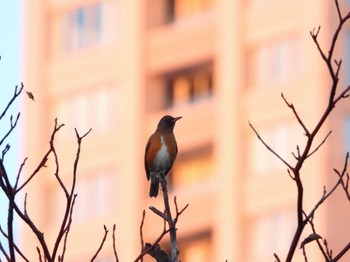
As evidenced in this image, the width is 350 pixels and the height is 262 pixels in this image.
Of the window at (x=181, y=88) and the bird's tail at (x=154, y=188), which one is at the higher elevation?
the window at (x=181, y=88)

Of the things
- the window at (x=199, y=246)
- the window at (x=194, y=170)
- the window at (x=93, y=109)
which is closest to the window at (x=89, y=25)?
the window at (x=93, y=109)

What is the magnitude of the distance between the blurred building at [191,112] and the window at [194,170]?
79 mm

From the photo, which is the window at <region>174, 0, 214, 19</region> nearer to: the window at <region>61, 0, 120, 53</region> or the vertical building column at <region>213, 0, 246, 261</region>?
the vertical building column at <region>213, 0, 246, 261</region>

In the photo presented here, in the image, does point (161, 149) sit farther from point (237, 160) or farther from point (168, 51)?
point (168, 51)

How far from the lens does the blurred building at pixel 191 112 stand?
47938 mm

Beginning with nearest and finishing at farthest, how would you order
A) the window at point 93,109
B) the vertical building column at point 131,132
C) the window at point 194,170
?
the window at point 194,170 < the vertical building column at point 131,132 < the window at point 93,109

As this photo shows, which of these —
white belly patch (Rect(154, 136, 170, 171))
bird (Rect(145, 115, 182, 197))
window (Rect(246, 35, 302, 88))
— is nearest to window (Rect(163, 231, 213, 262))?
window (Rect(246, 35, 302, 88))

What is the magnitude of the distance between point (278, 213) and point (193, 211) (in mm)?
3836

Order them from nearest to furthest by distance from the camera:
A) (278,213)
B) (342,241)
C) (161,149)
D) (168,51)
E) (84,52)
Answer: (161,149), (342,241), (278,213), (168,51), (84,52)

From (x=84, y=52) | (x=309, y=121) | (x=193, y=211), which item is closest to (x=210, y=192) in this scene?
(x=193, y=211)

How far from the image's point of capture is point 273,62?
50062 mm

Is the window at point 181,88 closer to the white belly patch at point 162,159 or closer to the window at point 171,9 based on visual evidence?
the window at point 171,9

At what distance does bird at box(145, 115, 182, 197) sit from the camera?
11500 mm

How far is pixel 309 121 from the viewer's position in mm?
46656
